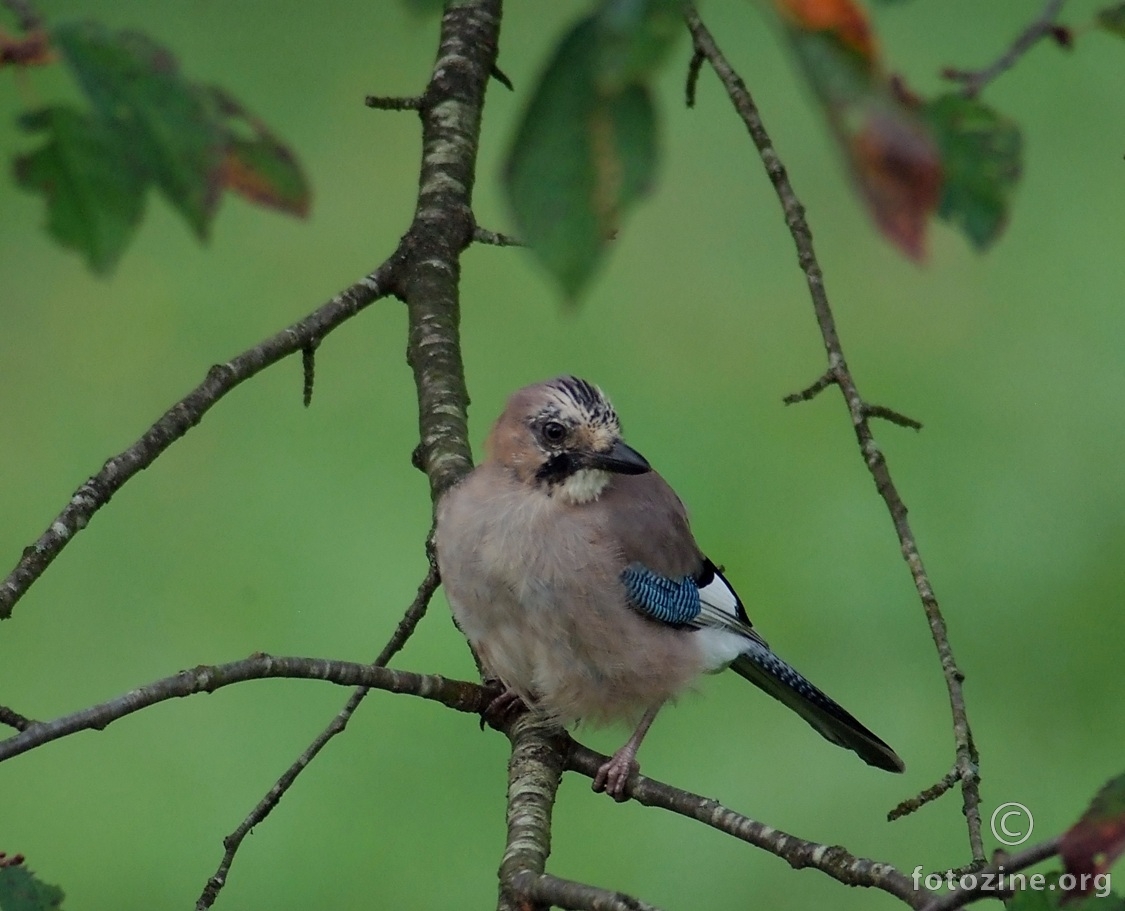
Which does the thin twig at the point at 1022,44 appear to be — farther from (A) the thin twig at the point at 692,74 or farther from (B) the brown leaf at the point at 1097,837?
(A) the thin twig at the point at 692,74

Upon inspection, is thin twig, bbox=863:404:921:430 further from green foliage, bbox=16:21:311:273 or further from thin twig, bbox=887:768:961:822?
green foliage, bbox=16:21:311:273

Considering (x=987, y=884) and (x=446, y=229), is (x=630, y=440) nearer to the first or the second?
(x=446, y=229)

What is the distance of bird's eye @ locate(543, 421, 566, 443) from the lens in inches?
63.2

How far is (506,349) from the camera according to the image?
11.9 ft

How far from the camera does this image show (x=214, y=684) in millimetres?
1068

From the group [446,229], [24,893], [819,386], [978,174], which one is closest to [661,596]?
[819,386]

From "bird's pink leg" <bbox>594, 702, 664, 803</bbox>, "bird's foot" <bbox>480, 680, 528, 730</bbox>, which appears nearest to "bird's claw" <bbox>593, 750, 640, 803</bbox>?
"bird's pink leg" <bbox>594, 702, 664, 803</bbox>

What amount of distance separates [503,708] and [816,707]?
0.40 meters

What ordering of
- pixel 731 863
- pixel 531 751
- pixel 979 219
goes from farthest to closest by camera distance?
pixel 731 863
pixel 531 751
pixel 979 219

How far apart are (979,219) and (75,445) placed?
3.10 metres

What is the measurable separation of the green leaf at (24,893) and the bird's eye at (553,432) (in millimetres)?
806

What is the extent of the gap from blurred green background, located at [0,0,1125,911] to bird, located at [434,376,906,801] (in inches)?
49.1

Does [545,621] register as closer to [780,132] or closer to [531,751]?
[531,751]

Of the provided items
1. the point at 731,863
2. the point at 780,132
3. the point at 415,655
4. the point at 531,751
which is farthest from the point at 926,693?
the point at 531,751
